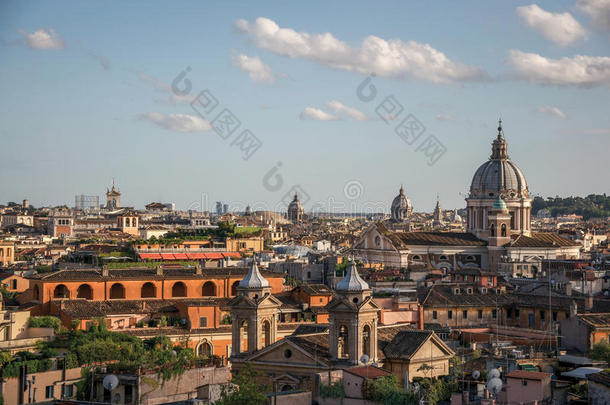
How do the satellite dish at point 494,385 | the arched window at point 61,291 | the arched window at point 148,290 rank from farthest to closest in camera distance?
the arched window at point 148,290 < the arched window at point 61,291 < the satellite dish at point 494,385

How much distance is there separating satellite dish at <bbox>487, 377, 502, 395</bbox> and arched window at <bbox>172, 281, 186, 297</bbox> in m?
24.1

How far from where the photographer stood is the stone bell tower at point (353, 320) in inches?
997

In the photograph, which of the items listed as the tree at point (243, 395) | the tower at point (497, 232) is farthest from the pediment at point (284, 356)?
the tower at point (497, 232)

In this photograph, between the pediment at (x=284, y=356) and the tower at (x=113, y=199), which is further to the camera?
the tower at (x=113, y=199)

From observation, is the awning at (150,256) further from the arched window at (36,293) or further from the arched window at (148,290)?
the arched window at (36,293)

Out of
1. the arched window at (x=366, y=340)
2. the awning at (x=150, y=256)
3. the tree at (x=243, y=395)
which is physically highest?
the awning at (x=150, y=256)

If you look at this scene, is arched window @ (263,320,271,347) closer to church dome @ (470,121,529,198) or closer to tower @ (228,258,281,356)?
tower @ (228,258,281,356)

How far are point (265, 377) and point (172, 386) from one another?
2.28 m

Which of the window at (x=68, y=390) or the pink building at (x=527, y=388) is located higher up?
the pink building at (x=527, y=388)

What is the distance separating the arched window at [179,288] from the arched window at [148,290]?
869 mm

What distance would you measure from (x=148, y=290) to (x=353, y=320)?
1923 centimetres

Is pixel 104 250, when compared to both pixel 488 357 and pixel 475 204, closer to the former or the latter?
pixel 475 204

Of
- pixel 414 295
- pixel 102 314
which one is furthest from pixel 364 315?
pixel 414 295

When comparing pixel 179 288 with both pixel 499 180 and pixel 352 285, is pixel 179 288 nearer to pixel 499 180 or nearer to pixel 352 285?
pixel 352 285
